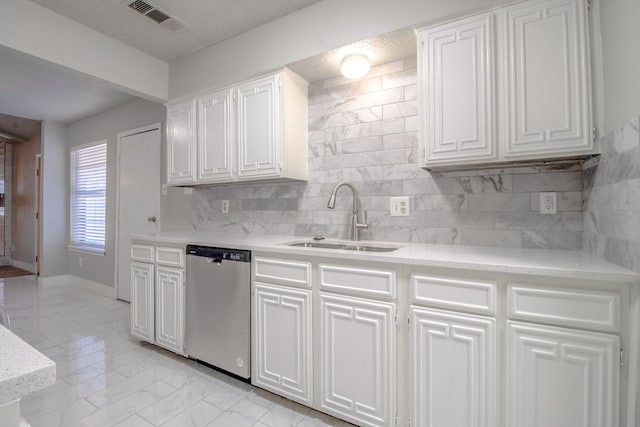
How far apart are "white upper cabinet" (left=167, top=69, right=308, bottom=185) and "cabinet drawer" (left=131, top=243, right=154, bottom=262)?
656 mm

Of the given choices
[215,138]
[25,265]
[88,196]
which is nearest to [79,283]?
[88,196]

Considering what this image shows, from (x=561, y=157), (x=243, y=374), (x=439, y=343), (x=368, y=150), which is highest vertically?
(x=368, y=150)

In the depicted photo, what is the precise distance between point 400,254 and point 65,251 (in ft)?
18.6

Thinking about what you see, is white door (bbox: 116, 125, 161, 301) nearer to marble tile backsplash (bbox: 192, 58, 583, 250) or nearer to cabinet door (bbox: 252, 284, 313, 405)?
marble tile backsplash (bbox: 192, 58, 583, 250)

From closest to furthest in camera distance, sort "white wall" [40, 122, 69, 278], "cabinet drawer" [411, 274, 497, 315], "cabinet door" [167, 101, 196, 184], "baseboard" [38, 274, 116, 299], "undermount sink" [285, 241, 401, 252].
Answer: "cabinet drawer" [411, 274, 497, 315] → "undermount sink" [285, 241, 401, 252] → "cabinet door" [167, 101, 196, 184] → "baseboard" [38, 274, 116, 299] → "white wall" [40, 122, 69, 278]

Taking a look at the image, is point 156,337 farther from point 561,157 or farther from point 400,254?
point 561,157

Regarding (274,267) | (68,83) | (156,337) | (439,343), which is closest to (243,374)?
(274,267)

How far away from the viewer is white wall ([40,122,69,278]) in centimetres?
483

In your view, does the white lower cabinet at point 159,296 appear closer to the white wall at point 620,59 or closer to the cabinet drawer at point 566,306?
the cabinet drawer at point 566,306

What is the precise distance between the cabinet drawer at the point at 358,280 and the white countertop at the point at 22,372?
128 centimetres

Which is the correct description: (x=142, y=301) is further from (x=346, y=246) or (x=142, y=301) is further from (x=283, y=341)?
(x=346, y=246)

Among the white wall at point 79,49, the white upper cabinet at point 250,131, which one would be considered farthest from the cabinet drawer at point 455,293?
the white wall at point 79,49

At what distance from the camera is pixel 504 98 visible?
1.56m

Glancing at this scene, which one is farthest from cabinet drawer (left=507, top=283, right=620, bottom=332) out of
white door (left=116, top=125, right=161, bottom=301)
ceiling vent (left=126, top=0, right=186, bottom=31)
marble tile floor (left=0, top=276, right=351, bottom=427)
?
white door (left=116, top=125, right=161, bottom=301)
